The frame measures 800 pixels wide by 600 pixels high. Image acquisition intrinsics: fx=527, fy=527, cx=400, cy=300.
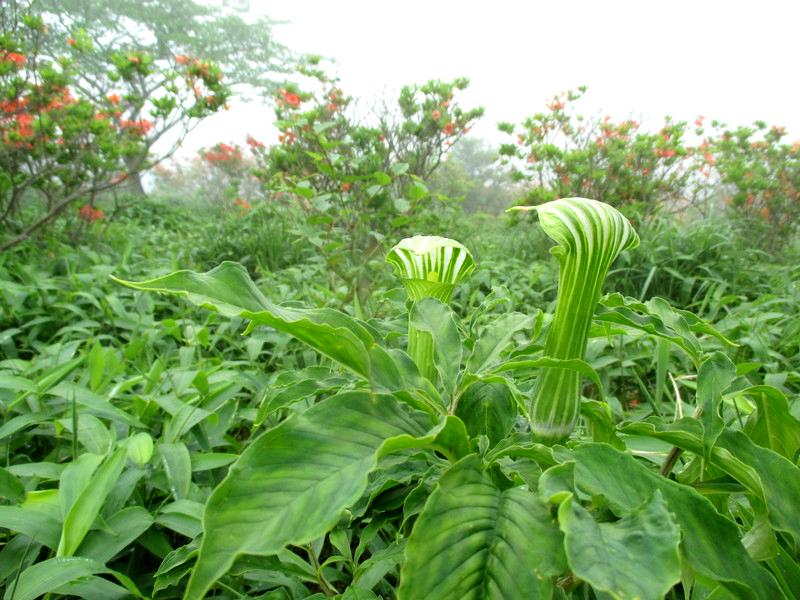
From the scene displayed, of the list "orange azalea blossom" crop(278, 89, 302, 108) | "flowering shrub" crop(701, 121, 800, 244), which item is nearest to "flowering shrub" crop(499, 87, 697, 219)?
"flowering shrub" crop(701, 121, 800, 244)

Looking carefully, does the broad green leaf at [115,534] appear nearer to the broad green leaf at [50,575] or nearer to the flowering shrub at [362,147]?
the broad green leaf at [50,575]

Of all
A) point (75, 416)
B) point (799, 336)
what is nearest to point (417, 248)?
point (75, 416)

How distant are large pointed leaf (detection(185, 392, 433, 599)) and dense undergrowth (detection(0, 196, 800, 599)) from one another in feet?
0.08

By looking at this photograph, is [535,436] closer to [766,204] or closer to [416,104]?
[416,104]

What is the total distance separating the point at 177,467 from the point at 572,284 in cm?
80

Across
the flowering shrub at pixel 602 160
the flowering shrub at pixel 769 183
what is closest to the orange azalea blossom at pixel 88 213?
the flowering shrub at pixel 602 160

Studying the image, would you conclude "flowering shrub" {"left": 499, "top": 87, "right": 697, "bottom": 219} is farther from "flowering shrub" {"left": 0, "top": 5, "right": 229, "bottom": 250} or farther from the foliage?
the foliage

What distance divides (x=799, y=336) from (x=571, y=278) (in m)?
1.80

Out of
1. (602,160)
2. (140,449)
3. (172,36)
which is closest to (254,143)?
(602,160)

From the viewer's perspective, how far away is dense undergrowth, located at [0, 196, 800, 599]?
545 millimetres

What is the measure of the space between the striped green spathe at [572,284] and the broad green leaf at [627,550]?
0.51 feet

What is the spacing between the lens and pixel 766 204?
4.17 meters

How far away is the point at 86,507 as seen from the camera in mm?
765

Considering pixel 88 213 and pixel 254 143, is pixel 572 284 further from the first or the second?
pixel 254 143
